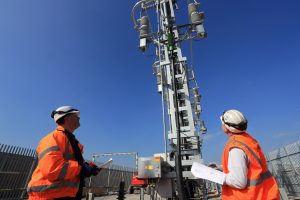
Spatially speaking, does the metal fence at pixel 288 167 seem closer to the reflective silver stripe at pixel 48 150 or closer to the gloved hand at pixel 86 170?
the gloved hand at pixel 86 170

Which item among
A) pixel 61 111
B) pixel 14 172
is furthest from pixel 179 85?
pixel 14 172

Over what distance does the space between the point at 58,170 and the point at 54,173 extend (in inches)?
1.7

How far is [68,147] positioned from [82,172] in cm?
33

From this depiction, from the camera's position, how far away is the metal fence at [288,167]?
835cm

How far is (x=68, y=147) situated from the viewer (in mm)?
2434

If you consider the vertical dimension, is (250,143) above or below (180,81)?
below

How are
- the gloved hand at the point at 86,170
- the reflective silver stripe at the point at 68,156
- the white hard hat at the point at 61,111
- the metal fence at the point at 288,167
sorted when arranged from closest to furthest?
the reflective silver stripe at the point at 68,156 < the gloved hand at the point at 86,170 < the white hard hat at the point at 61,111 < the metal fence at the point at 288,167

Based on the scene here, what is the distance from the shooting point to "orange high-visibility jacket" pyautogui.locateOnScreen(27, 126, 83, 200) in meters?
2.13

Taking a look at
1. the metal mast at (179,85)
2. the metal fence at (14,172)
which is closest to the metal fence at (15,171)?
the metal fence at (14,172)

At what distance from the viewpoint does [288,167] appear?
8789mm

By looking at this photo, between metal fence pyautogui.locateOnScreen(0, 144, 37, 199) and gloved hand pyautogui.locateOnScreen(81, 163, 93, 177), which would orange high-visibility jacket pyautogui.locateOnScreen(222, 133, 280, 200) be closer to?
gloved hand pyautogui.locateOnScreen(81, 163, 93, 177)

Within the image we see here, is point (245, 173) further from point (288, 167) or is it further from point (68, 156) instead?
point (288, 167)

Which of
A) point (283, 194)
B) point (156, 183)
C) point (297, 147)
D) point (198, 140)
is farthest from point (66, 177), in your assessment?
point (297, 147)

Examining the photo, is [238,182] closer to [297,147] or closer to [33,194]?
[33,194]
